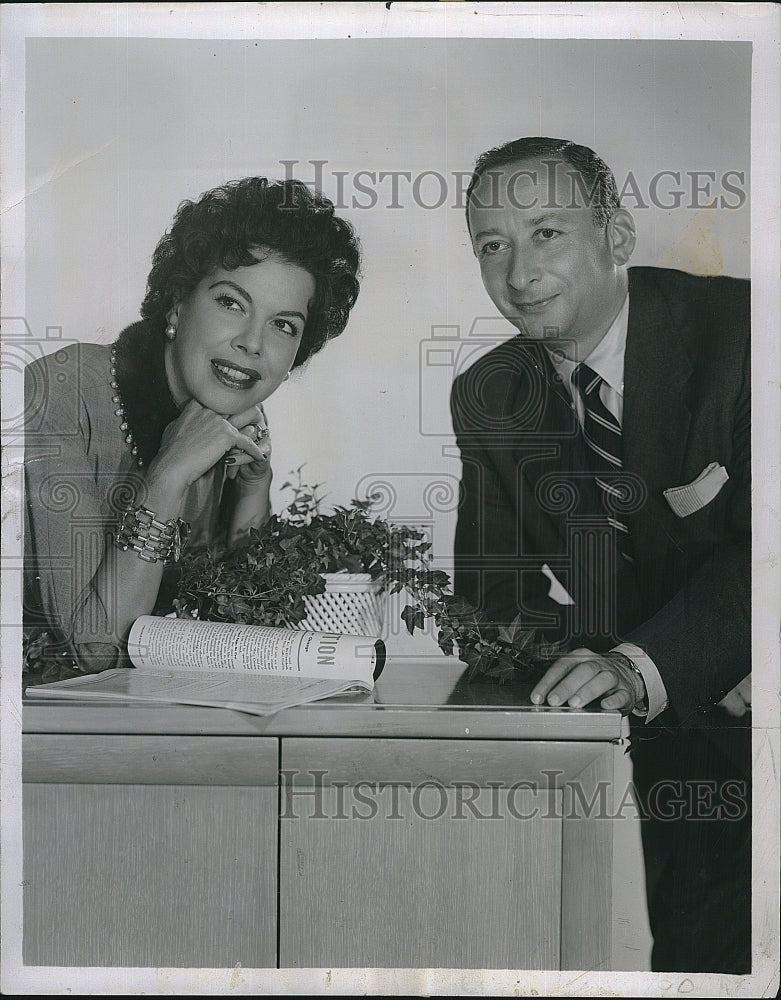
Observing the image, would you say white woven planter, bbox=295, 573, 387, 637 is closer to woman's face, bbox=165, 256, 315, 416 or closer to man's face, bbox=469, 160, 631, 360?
woman's face, bbox=165, 256, 315, 416

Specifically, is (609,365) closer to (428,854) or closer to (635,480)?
(635,480)

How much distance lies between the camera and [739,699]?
1062 mm

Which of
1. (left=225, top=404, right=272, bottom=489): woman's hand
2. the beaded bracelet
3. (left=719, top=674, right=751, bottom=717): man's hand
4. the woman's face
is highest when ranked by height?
the woman's face

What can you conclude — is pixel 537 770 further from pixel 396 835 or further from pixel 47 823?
pixel 47 823

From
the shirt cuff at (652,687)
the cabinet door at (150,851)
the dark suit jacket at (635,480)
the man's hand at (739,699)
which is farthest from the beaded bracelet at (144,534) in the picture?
the man's hand at (739,699)

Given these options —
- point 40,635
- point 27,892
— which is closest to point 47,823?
point 27,892

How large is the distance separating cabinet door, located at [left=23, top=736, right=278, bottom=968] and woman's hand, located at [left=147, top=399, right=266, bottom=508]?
0.97 feet

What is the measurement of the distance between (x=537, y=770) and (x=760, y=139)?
779 millimetres

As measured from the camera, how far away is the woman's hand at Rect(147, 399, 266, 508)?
1.07m

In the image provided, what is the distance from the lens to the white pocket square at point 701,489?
1067mm

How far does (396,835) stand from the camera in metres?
0.99

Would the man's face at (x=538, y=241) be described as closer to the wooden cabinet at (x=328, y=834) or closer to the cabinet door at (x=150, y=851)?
the wooden cabinet at (x=328, y=834)

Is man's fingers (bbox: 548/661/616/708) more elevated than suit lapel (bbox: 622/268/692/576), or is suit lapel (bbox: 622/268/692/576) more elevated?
suit lapel (bbox: 622/268/692/576)

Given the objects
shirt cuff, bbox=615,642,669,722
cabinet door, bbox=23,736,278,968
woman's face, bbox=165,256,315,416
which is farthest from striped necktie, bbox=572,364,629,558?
cabinet door, bbox=23,736,278,968
